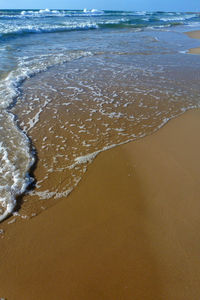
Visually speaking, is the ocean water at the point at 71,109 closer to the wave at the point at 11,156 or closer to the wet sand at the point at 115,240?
the wave at the point at 11,156

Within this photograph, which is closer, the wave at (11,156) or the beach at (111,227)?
the beach at (111,227)

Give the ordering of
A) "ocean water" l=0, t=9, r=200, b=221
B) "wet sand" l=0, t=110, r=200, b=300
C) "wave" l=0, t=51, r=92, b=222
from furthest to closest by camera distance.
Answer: "ocean water" l=0, t=9, r=200, b=221 < "wave" l=0, t=51, r=92, b=222 < "wet sand" l=0, t=110, r=200, b=300

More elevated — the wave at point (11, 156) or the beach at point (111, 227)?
the wave at point (11, 156)

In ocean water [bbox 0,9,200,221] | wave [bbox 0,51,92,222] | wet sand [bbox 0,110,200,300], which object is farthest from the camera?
ocean water [bbox 0,9,200,221]

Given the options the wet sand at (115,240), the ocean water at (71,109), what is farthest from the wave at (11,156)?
the wet sand at (115,240)

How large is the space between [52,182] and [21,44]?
14.2 m

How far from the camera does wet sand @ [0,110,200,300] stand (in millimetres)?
2057

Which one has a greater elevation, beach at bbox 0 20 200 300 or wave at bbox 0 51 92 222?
wave at bbox 0 51 92 222

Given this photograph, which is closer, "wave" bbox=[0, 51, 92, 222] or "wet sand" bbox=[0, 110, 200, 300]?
"wet sand" bbox=[0, 110, 200, 300]

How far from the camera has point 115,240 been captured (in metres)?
2.45

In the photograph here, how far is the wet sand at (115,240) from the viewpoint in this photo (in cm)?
206

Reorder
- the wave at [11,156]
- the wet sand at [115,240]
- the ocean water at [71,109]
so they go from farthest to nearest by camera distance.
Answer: the ocean water at [71,109], the wave at [11,156], the wet sand at [115,240]

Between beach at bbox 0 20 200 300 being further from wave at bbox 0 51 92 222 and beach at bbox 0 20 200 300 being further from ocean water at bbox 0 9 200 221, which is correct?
wave at bbox 0 51 92 222

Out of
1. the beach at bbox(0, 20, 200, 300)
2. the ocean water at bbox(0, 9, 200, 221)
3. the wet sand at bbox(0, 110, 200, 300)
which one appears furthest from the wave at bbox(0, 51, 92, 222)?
the wet sand at bbox(0, 110, 200, 300)
